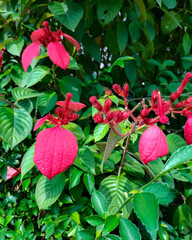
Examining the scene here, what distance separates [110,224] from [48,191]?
0.80 ft

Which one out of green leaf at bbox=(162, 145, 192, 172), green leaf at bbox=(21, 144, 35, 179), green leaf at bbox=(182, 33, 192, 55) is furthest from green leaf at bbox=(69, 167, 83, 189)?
green leaf at bbox=(182, 33, 192, 55)

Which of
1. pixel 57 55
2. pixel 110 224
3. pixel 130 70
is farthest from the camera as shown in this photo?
pixel 130 70

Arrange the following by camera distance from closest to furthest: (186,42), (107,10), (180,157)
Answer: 1. (180,157)
2. (107,10)
3. (186,42)

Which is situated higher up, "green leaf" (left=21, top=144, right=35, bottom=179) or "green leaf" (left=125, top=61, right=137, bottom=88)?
"green leaf" (left=125, top=61, right=137, bottom=88)

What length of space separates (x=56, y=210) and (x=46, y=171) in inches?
11.3

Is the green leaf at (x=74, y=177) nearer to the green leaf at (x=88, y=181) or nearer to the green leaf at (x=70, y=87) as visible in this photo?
the green leaf at (x=88, y=181)

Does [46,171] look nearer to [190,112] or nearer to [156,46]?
[190,112]

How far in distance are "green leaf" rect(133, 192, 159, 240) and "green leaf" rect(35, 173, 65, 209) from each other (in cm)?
32

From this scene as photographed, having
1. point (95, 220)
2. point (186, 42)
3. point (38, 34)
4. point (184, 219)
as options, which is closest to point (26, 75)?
point (38, 34)

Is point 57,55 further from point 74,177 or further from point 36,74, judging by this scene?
point 74,177

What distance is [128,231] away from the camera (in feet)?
1.54

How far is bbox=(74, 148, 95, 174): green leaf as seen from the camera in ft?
2.22

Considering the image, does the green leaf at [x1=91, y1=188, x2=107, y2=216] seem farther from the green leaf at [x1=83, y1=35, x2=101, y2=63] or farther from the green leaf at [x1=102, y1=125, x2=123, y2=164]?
the green leaf at [x1=83, y1=35, x2=101, y2=63]

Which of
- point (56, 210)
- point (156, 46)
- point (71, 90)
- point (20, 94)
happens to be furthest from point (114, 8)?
point (56, 210)
